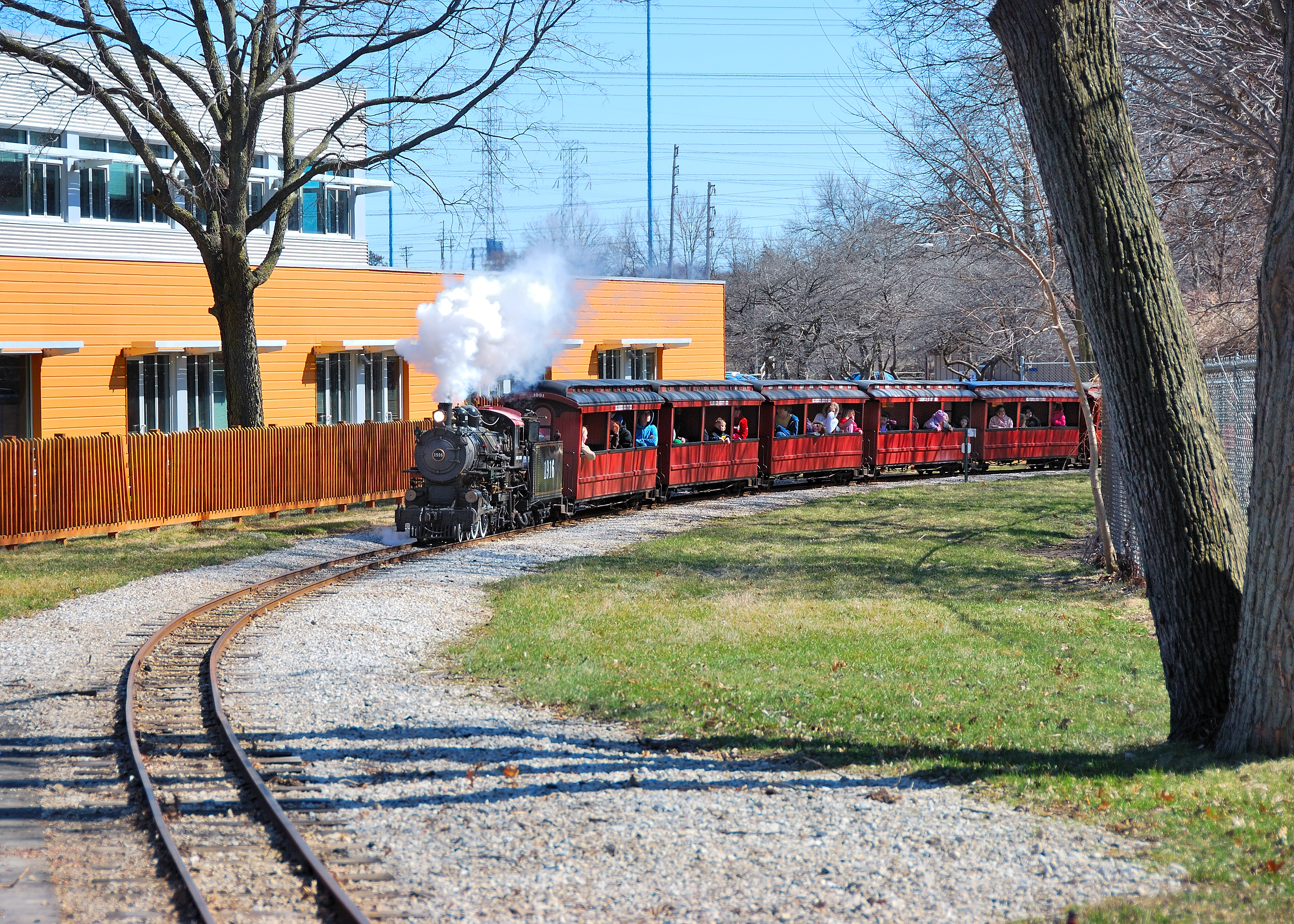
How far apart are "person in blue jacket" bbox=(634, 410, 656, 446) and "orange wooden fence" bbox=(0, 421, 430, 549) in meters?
5.00

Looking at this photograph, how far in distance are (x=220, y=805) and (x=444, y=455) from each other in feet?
37.7

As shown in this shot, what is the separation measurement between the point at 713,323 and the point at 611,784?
3433cm

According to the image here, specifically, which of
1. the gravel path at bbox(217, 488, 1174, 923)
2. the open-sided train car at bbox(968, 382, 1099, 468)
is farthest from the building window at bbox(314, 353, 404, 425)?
the gravel path at bbox(217, 488, 1174, 923)

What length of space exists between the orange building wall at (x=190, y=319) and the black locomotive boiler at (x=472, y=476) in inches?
381

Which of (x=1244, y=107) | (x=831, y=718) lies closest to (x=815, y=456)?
(x=1244, y=107)

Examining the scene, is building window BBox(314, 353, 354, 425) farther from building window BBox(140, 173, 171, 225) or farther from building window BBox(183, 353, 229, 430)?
building window BBox(140, 173, 171, 225)

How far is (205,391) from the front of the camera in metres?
29.0

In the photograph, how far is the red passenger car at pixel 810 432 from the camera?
96.2ft

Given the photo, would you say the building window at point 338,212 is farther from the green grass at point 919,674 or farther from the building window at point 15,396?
the green grass at point 919,674

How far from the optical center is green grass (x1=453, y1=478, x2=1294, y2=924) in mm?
6570

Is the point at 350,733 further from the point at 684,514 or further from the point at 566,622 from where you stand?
the point at 684,514

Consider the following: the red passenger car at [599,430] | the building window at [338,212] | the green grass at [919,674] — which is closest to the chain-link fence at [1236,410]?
the green grass at [919,674]

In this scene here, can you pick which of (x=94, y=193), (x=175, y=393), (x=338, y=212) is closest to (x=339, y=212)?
(x=338, y=212)

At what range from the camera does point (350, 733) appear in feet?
28.1
